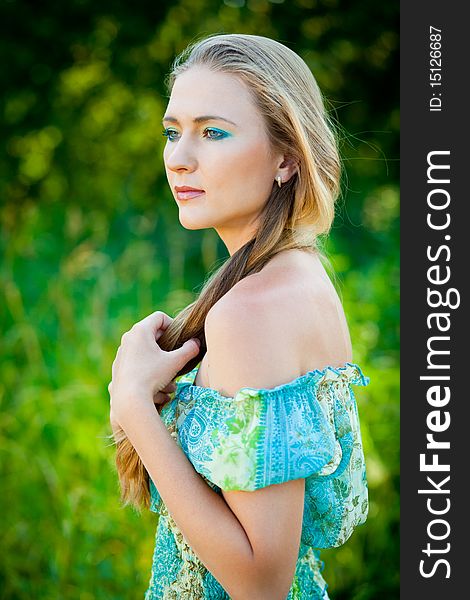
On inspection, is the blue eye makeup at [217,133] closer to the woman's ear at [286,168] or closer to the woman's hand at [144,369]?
the woman's ear at [286,168]

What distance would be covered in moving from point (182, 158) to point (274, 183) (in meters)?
0.22

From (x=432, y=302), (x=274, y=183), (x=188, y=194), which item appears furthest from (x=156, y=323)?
(x=432, y=302)

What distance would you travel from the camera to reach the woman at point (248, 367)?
1517 mm

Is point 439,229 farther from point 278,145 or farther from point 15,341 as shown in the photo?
point 15,341

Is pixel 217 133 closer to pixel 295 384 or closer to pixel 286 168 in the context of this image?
pixel 286 168

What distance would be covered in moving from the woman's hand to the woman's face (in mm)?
263

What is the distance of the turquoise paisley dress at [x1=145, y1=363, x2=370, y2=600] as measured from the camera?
60.1 inches

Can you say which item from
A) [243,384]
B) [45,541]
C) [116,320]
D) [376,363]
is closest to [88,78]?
[116,320]

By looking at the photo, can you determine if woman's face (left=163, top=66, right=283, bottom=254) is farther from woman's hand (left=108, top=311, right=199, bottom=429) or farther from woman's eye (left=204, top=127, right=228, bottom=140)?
woman's hand (left=108, top=311, right=199, bottom=429)

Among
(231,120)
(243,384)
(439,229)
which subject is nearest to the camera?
(243,384)

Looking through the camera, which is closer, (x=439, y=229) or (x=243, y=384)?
(x=243, y=384)

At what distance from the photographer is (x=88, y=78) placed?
5.06m

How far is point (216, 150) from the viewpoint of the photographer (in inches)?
66.2

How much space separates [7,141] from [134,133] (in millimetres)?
793
